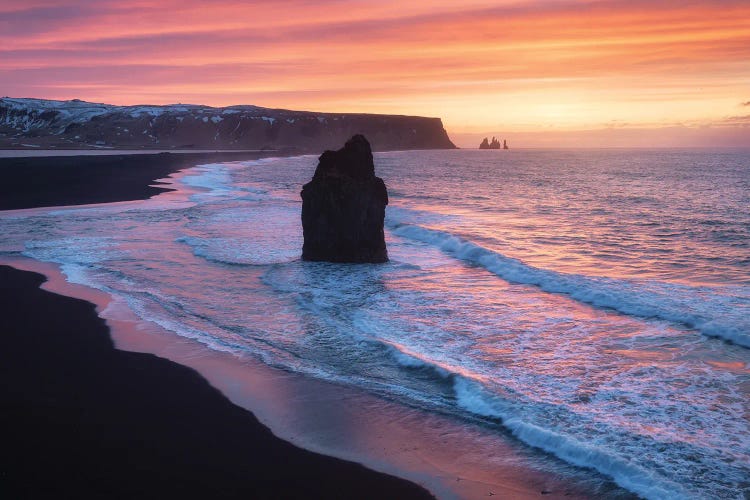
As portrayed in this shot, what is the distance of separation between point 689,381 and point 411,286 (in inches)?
296

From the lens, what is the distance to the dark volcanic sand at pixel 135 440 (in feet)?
19.9

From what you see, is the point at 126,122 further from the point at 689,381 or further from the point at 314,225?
the point at 689,381

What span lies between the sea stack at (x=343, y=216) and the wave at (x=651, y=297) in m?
3.22

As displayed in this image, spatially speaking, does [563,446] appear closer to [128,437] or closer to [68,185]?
[128,437]

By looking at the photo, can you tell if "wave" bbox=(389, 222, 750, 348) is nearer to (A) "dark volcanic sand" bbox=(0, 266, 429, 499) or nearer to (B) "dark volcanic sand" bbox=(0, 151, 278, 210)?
(A) "dark volcanic sand" bbox=(0, 266, 429, 499)

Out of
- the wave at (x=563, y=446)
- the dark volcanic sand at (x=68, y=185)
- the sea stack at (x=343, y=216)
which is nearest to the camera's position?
the wave at (x=563, y=446)

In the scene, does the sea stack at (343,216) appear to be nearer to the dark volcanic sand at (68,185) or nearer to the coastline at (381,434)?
the coastline at (381,434)

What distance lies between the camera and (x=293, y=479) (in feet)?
20.7

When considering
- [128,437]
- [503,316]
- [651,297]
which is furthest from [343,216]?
[128,437]

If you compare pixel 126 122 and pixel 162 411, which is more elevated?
pixel 126 122

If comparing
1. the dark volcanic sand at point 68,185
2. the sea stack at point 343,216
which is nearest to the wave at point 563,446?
the sea stack at point 343,216

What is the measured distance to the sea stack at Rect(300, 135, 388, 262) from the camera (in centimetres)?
1856

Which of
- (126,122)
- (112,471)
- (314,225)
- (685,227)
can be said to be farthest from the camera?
(126,122)

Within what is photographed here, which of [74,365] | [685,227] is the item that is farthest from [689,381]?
[685,227]
